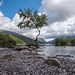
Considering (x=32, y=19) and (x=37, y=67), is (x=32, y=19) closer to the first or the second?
(x=32, y=19)

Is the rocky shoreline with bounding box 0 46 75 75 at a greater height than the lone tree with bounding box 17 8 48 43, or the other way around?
the lone tree with bounding box 17 8 48 43

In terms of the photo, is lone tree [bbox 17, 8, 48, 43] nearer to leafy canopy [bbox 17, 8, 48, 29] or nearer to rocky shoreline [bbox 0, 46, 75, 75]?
leafy canopy [bbox 17, 8, 48, 29]

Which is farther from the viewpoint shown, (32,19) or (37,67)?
(32,19)

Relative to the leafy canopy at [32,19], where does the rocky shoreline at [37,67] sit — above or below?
below

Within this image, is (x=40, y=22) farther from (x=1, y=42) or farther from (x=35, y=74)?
(x=35, y=74)

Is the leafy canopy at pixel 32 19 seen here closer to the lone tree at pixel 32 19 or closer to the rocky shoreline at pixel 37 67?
the lone tree at pixel 32 19

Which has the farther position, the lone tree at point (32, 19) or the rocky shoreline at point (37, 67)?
the lone tree at point (32, 19)

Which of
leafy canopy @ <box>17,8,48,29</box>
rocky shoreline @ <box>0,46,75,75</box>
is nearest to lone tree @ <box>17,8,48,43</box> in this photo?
leafy canopy @ <box>17,8,48,29</box>

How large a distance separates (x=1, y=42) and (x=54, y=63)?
36.0m

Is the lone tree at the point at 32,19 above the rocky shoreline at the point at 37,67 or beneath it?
above

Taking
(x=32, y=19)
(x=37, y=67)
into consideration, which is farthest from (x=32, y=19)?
(x=37, y=67)

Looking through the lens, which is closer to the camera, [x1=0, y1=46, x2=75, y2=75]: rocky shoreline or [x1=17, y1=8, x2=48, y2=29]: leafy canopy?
[x1=0, y1=46, x2=75, y2=75]: rocky shoreline

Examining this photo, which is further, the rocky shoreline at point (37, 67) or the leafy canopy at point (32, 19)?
the leafy canopy at point (32, 19)

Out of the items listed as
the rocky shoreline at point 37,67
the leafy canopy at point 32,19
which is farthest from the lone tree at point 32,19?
the rocky shoreline at point 37,67
